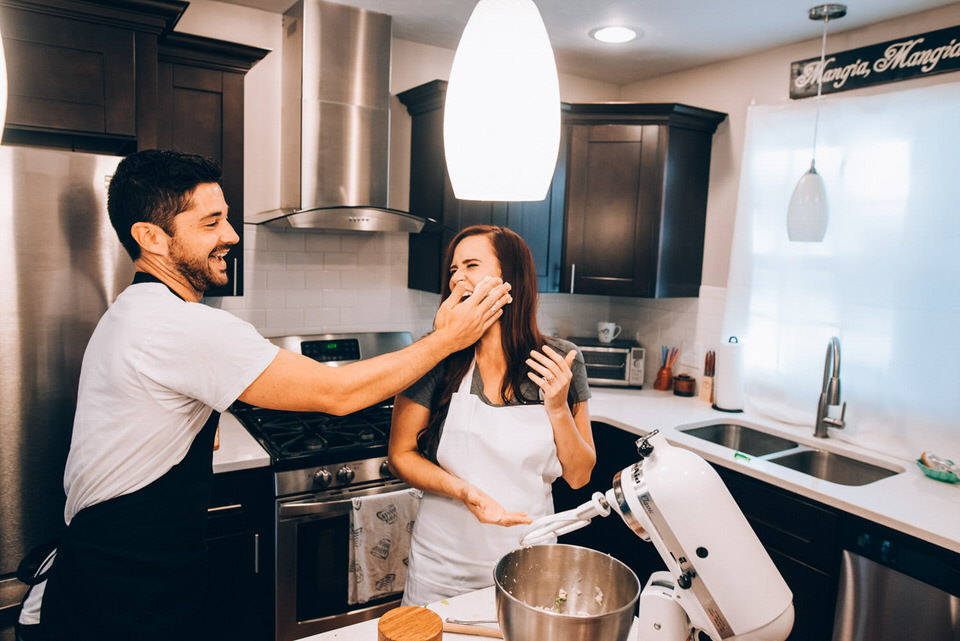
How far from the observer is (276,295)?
299cm

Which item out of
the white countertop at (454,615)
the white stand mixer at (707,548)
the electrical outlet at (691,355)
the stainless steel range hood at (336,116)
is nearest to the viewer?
the white stand mixer at (707,548)

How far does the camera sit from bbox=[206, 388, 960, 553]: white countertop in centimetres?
190

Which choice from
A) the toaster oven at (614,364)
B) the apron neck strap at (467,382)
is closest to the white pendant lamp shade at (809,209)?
the toaster oven at (614,364)

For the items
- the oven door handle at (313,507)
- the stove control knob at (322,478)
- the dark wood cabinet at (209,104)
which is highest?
the dark wood cabinet at (209,104)

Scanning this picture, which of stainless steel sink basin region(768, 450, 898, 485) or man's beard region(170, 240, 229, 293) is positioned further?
stainless steel sink basin region(768, 450, 898, 485)

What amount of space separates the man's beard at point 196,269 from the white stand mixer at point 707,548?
1.00 m

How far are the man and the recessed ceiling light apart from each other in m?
1.94

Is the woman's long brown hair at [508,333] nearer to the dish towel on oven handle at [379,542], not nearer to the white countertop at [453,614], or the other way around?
the white countertop at [453,614]

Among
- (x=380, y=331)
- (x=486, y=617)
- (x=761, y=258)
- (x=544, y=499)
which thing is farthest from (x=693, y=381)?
(x=486, y=617)

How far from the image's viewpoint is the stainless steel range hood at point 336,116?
8.99 ft

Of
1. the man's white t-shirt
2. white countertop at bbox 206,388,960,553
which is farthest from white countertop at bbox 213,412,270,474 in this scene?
the man's white t-shirt

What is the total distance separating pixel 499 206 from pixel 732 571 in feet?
8.03

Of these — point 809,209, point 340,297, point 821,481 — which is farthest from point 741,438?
point 340,297

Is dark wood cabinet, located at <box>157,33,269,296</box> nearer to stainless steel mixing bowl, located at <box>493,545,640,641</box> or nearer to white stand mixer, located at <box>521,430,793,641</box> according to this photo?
stainless steel mixing bowl, located at <box>493,545,640,641</box>
